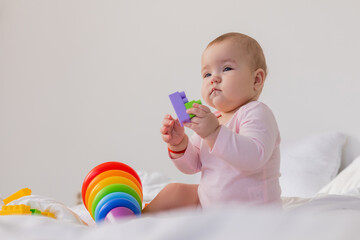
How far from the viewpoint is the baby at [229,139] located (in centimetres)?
95

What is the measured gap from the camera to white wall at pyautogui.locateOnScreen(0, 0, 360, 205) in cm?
206

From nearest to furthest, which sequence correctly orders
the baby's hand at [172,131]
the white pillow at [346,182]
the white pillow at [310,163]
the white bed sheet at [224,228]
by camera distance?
the white bed sheet at [224,228] < the baby's hand at [172,131] < the white pillow at [346,182] < the white pillow at [310,163]

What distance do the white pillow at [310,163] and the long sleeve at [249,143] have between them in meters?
0.85

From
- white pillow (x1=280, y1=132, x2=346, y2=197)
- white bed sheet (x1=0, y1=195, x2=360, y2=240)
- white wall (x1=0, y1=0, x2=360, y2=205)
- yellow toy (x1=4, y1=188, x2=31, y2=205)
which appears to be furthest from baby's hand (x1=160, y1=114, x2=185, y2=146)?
white wall (x1=0, y1=0, x2=360, y2=205)

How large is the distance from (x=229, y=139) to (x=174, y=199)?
231 mm

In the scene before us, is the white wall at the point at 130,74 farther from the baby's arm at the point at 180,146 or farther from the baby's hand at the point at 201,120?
the baby's hand at the point at 201,120

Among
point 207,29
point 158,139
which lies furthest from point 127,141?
point 207,29

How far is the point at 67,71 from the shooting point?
2908 mm

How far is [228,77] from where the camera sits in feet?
3.47

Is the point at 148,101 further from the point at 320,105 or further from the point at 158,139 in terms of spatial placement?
the point at 320,105

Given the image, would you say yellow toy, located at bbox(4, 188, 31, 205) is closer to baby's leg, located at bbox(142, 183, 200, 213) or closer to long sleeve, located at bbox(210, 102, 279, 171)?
baby's leg, located at bbox(142, 183, 200, 213)

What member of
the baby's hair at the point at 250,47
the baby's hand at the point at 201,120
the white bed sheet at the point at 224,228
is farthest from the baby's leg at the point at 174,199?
the white bed sheet at the point at 224,228

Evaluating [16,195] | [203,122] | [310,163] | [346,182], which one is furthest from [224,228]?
[310,163]

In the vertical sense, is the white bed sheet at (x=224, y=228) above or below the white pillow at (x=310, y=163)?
above
